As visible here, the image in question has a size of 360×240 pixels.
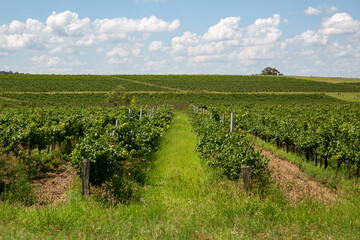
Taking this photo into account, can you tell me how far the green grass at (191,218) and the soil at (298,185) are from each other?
1.81 feet

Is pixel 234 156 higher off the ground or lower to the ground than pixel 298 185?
higher

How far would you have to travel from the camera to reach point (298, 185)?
819 cm

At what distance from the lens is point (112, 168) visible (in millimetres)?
8211

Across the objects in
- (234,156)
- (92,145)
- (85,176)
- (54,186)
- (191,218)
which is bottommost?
(54,186)

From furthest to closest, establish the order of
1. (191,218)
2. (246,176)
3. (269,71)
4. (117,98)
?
(269,71), (117,98), (246,176), (191,218)

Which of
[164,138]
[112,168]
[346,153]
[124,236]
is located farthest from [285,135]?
[124,236]

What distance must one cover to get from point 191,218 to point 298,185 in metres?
4.26

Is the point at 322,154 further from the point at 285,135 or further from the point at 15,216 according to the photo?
the point at 15,216

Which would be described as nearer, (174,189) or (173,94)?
(174,189)

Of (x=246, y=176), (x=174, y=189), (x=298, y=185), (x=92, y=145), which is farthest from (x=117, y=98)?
(x=246, y=176)

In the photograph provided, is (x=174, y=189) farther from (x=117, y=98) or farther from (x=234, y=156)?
(x=117, y=98)

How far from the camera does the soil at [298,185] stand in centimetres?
742

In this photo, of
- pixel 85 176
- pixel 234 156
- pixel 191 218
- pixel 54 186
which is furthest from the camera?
pixel 54 186

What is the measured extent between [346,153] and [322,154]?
135cm
